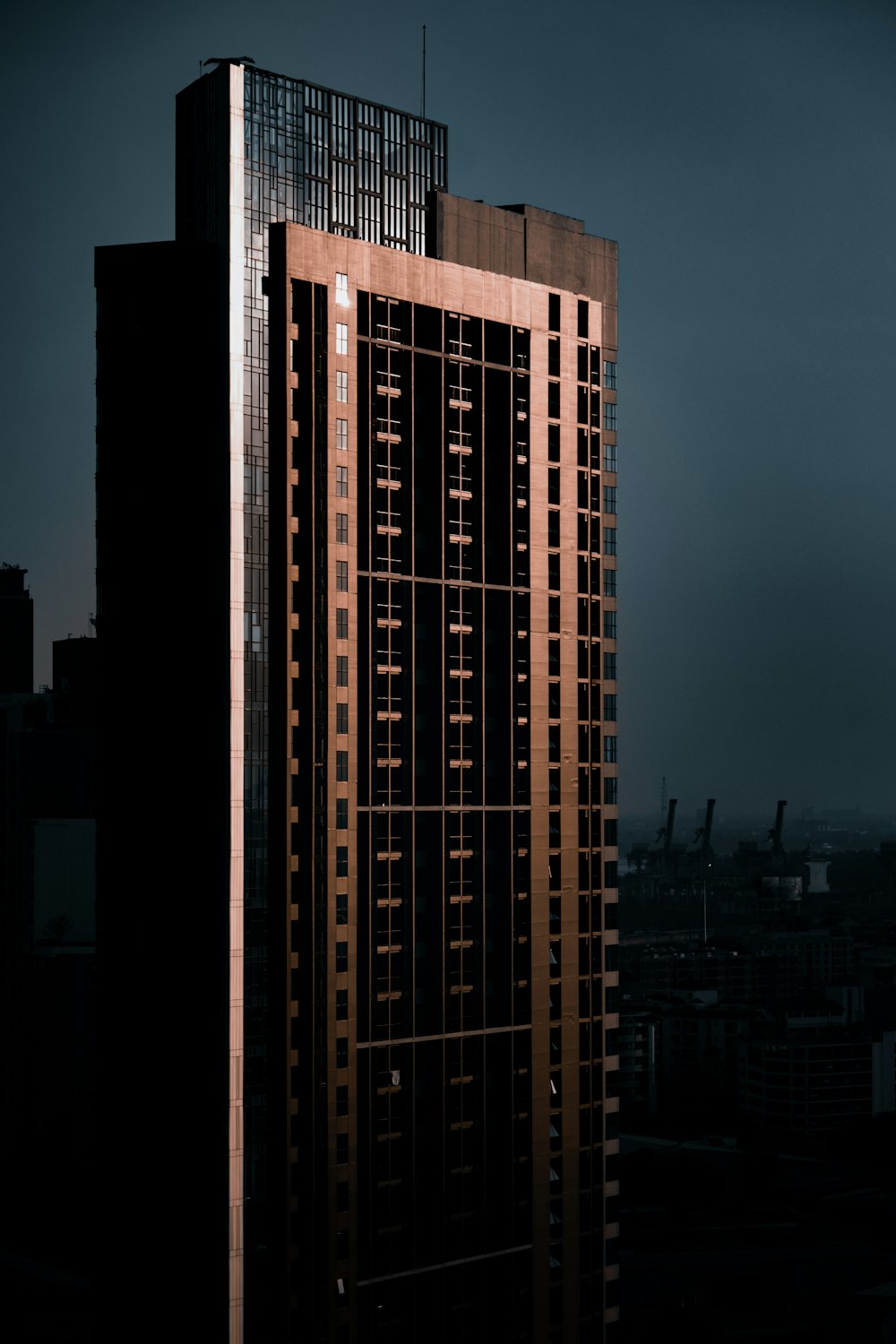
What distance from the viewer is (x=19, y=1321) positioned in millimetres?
39250

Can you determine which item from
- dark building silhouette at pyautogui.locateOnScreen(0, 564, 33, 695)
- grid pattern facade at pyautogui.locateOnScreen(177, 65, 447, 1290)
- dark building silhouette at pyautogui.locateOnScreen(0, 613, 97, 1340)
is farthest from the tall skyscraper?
dark building silhouette at pyautogui.locateOnScreen(0, 564, 33, 695)

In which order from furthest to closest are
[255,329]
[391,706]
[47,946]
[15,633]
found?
1. [15,633]
2. [47,946]
3. [391,706]
4. [255,329]

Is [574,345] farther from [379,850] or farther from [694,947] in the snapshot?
[694,947]

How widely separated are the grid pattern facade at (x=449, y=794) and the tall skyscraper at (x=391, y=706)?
0.06m

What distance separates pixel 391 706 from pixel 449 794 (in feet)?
6.26

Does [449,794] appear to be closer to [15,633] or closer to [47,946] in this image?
[47,946]

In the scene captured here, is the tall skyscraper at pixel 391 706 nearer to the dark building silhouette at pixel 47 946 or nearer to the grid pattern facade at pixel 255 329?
the grid pattern facade at pixel 255 329

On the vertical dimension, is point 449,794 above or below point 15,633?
below

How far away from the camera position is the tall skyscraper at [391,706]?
76.5 ft

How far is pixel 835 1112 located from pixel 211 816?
5159 cm

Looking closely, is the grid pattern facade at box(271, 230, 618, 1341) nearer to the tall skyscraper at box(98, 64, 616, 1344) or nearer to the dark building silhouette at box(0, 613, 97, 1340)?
the tall skyscraper at box(98, 64, 616, 1344)

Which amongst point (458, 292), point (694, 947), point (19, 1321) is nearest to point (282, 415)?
point (458, 292)

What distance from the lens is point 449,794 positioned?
26797 mm

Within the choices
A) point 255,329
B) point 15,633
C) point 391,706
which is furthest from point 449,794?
point 15,633
